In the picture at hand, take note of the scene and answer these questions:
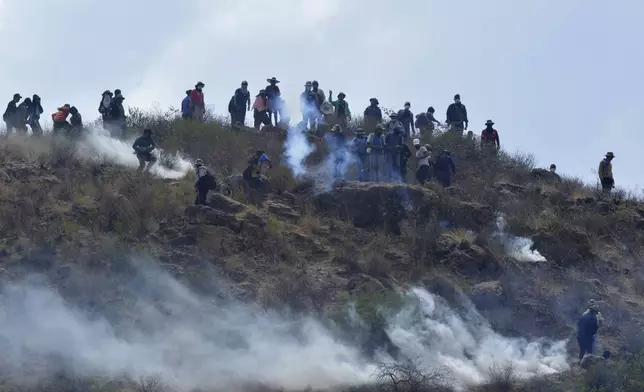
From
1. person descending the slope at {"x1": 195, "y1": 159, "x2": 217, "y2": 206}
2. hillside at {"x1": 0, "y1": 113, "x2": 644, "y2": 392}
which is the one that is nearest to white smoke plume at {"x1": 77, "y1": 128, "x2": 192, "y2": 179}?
hillside at {"x1": 0, "y1": 113, "x2": 644, "y2": 392}

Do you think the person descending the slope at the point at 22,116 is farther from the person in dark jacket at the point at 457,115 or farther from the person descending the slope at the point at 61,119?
the person in dark jacket at the point at 457,115

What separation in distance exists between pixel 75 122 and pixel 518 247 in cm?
1177

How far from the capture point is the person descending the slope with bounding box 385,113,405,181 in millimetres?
28234

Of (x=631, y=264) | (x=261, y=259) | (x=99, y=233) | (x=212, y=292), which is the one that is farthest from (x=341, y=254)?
(x=631, y=264)

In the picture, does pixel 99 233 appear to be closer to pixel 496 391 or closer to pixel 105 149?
pixel 105 149

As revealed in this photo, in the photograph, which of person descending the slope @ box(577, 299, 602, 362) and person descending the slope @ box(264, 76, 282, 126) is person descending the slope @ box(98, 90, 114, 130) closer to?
person descending the slope @ box(264, 76, 282, 126)

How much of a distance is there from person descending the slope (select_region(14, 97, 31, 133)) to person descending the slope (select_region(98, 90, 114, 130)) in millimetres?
1910

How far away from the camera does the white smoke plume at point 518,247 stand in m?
26.8

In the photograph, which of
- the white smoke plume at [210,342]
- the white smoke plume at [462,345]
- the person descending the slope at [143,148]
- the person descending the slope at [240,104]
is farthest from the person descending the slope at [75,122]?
the white smoke plume at [462,345]

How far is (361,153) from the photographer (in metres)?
28.3

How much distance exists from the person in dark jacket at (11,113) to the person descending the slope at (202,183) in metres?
7.18

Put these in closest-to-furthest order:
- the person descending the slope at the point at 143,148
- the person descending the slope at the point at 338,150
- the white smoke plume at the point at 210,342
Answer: the white smoke plume at the point at 210,342 < the person descending the slope at the point at 143,148 < the person descending the slope at the point at 338,150

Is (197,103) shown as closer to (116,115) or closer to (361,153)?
(116,115)

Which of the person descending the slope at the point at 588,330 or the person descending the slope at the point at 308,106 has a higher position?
the person descending the slope at the point at 308,106
